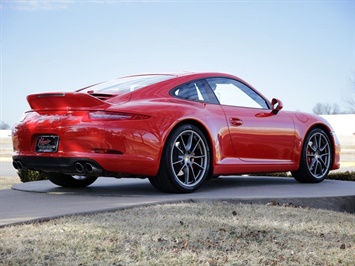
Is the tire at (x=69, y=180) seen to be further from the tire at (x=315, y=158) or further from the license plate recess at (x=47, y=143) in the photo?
the tire at (x=315, y=158)

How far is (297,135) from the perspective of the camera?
30.6ft

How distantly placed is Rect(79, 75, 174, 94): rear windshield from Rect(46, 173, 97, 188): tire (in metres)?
1.30

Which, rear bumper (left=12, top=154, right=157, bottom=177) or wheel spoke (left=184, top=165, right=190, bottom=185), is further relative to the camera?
wheel spoke (left=184, top=165, right=190, bottom=185)

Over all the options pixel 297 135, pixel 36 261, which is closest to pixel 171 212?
pixel 36 261

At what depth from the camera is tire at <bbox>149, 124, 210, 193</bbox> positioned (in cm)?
741

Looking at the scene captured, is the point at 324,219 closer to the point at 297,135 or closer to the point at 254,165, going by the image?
the point at 254,165

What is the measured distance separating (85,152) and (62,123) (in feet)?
1.50

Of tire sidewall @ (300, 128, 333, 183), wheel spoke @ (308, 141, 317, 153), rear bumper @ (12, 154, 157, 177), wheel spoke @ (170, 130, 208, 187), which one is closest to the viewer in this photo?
rear bumper @ (12, 154, 157, 177)

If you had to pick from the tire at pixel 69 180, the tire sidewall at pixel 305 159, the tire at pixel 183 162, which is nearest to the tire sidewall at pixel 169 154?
the tire at pixel 183 162

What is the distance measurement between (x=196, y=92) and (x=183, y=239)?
10.9ft

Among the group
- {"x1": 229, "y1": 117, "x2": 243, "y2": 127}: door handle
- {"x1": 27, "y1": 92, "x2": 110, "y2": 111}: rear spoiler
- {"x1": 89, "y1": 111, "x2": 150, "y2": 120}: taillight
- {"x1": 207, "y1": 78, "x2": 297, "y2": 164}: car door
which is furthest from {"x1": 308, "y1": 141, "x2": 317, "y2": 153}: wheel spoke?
{"x1": 27, "y1": 92, "x2": 110, "y2": 111}: rear spoiler

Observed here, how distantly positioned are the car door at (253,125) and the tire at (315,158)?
0.44m

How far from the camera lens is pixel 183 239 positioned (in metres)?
5.13

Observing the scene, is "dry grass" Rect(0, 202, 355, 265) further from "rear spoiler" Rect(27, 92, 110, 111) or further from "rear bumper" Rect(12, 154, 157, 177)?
"rear spoiler" Rect(27, 92, 110, 111)
